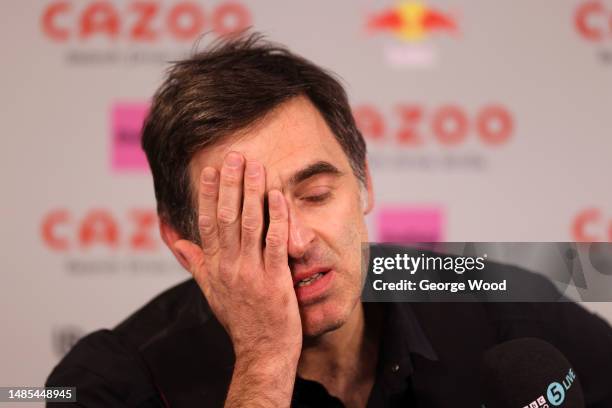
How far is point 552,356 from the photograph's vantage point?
1.07 m

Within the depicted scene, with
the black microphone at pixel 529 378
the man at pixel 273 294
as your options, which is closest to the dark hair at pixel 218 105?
the man at pixel 273 294

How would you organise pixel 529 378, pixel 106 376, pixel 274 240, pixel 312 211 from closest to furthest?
pixel 529 378 < pixel 274 240 < pixel 312 211 < pixel 106 376

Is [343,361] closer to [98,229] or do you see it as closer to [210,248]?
[210,248]

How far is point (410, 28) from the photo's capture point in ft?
8.12

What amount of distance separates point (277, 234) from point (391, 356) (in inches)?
Result: 14.3

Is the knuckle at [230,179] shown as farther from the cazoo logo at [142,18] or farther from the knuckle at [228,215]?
the cazoo logo at [142,18]

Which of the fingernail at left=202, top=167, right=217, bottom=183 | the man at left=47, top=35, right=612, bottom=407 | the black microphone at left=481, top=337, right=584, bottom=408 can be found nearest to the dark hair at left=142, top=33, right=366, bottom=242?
the man at left=47, top=35, right=612, bottom=407

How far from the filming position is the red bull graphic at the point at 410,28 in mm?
2471

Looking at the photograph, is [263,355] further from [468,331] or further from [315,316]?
[468,331]

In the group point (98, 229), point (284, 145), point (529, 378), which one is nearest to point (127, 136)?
point (98, 229)

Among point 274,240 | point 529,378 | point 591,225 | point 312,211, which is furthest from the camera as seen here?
point 591,225

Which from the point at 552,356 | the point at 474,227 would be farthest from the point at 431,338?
the point at 474,227

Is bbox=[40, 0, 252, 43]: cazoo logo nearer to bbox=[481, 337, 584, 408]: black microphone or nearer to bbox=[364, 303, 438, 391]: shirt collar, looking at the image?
bbox=[364, 303, 438, 391]: shirt collar

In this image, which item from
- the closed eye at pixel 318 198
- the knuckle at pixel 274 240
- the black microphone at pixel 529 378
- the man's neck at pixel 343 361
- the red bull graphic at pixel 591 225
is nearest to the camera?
the black microphone at pixel 529 378
